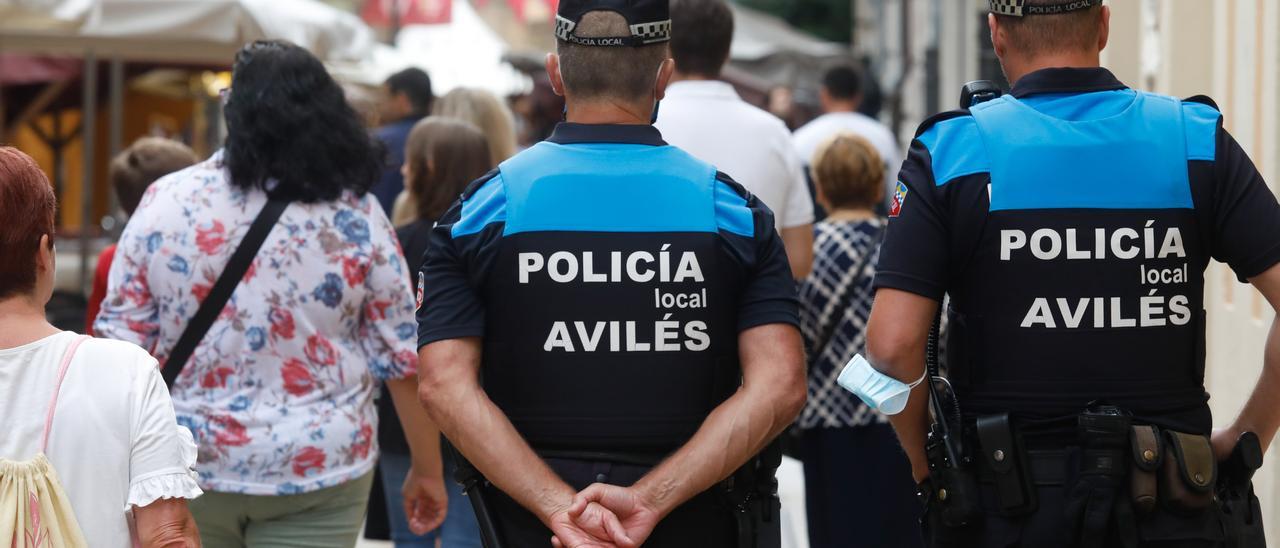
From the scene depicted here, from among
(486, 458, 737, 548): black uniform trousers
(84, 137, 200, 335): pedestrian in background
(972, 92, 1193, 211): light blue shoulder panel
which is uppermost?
(972, 92, 1193, 211): light blue shoulder panel

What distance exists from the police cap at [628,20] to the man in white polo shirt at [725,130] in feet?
6.76

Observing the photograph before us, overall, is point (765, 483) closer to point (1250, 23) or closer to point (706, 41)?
point (706, 41)

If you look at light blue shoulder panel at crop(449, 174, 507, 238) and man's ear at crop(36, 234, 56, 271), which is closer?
man's ear at crop(36, 234, 56, 271)

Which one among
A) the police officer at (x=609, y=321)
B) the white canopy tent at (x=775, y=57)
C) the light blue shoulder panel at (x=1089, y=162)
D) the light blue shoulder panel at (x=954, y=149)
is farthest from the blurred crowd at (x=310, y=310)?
the white canopy tent at (x=775, y=57)

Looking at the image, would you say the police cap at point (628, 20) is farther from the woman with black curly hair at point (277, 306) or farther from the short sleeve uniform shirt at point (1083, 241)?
the woman with black curly hair at point (277, 306)

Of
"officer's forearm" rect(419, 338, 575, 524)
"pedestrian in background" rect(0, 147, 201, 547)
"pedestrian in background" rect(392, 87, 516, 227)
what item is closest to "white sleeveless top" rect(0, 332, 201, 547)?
"pedestrian in background" rect(0, 147, 201, 547)

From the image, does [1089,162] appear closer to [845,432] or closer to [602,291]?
[602,291]

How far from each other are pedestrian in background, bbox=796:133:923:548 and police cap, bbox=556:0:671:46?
2419 millimetres

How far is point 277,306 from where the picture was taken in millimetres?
4188

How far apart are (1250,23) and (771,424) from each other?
147 inches

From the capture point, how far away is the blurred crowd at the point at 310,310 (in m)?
2.97

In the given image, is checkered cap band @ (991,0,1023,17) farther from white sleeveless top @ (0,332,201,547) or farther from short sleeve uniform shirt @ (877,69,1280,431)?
white sleeveless top @ (0,332,201,547)

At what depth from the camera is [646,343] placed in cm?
319

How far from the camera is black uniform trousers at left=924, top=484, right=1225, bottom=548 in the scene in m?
3.23
